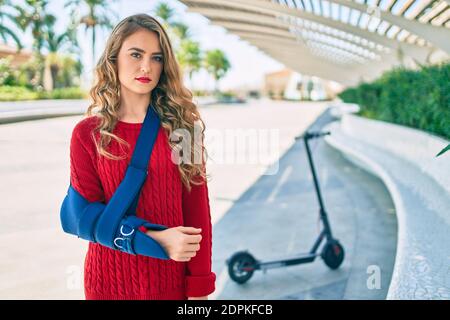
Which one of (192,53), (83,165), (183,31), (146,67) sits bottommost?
(83,165)

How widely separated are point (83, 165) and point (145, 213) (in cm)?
23

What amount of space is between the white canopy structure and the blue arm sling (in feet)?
21.7

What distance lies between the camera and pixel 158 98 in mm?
1432

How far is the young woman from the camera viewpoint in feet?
4.40

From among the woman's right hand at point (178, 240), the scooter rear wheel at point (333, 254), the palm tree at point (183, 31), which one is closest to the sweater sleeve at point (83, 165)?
the woman's right hand at point (178, 240)

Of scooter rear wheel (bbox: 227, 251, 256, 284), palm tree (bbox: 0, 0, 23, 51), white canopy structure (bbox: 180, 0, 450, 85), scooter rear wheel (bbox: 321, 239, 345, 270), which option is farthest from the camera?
white canopy structure (bbox: 180, 0, 450, 85)

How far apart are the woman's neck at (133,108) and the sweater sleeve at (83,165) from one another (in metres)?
0.13

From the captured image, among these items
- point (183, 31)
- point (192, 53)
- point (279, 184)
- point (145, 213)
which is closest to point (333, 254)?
point (145, 213)

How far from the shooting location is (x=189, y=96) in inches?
59.6

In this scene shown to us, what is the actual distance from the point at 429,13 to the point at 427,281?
1221 cm

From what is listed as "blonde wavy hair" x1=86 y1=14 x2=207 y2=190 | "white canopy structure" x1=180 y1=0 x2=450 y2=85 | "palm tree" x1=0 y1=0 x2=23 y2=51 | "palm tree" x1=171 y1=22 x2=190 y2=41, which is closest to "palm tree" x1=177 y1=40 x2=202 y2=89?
"palm tree" x1=171 y1=22 x2=190 y2=41

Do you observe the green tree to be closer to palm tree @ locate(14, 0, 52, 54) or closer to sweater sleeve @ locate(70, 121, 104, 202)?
palm tree @ locate(14, 0, 52, 54)

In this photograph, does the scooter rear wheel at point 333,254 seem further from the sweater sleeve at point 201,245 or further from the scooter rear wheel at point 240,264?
the sweater sleeve at point 201,245

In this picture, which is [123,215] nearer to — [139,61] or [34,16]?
[139,61]
